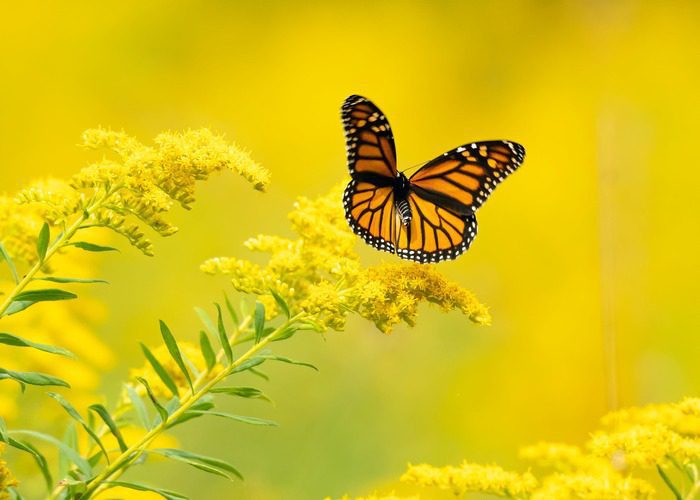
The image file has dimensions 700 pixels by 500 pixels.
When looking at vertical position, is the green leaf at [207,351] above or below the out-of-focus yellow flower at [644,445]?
above

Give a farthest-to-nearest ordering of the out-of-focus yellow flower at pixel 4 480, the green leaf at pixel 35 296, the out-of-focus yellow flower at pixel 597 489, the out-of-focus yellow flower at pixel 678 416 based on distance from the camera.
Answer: the out-of-focus yellow flower at pixel 678 416, the out-of-focus yellow flower at pixel 597 489, the green leaf at pixel 35 296, the out-of-focus yellow flower at pixel 4 480

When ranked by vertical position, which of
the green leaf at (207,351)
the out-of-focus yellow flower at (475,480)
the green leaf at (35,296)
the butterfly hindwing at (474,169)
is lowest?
the out-of-focus yellow flower at (475,480)

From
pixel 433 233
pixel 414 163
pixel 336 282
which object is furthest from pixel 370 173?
pixel 414 163

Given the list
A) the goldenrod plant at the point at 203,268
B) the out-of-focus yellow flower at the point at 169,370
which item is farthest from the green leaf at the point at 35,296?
the out-of-focus yellow flower at the point at 169,370

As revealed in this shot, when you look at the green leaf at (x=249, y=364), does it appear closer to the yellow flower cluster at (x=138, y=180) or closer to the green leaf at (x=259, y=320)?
the green leaf at (x=259, y=320)

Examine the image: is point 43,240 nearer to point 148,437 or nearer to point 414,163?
point 148,437

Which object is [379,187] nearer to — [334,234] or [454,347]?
[334,234]

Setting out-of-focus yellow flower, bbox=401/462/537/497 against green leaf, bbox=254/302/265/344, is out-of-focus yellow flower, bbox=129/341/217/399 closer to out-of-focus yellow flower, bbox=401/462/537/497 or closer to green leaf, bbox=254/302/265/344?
green leaf, bbox=254/302/265/344
